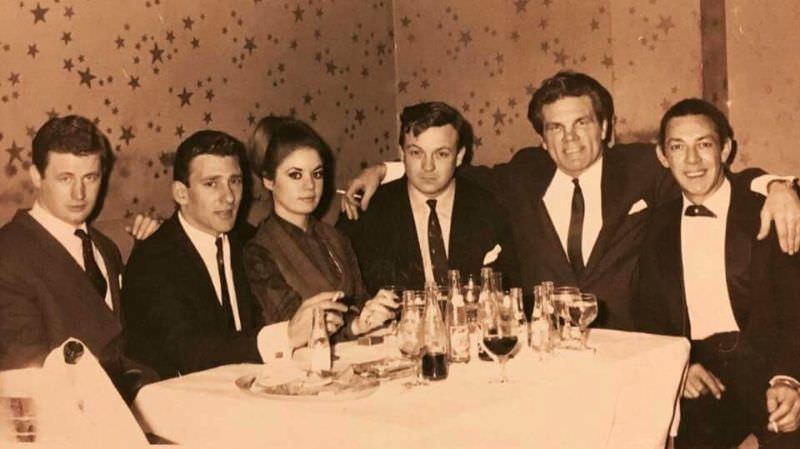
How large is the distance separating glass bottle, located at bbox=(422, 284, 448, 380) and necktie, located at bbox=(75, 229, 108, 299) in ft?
4.56

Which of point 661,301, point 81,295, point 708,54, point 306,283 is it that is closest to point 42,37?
point 81,295

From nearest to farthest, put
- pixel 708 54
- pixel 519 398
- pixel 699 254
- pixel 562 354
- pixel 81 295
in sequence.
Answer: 1. pixel 519 398
2. pixel 562 354
3. pixel 81 295
4. pixel 699 254
5. pixel 708 54

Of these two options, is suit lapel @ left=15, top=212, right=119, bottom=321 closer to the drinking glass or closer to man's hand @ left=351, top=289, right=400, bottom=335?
man's hand @ left=351, top=289, right=400, bottom=335

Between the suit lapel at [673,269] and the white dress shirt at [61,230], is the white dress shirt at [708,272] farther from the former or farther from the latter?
the white dress shirt at [61,230]

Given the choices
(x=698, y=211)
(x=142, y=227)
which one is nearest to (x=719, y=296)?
(x=698, y=211)

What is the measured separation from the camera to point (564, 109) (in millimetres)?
3662

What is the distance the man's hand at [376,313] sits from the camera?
109 inches

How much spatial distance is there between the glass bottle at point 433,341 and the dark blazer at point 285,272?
0.73 metres

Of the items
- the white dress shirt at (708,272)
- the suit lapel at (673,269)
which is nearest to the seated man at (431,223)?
the suit lapel at (673,269)

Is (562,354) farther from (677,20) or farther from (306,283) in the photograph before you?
(677,20)

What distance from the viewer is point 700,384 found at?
327 centimetres

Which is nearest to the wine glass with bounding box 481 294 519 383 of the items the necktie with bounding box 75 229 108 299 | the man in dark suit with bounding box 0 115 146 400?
the man in dark suit with bounding box 0 115 146 400

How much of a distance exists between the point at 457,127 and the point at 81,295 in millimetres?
1646

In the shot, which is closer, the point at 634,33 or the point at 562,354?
the point at 562,354
